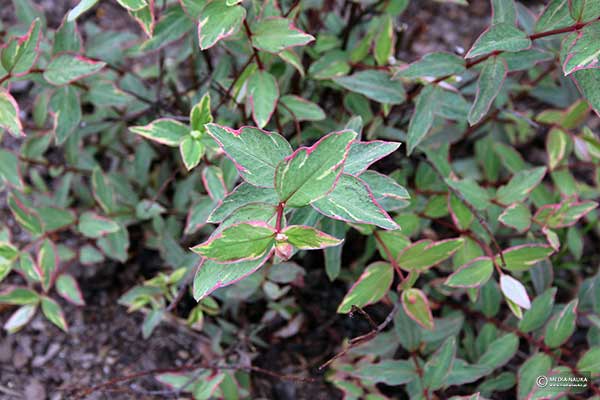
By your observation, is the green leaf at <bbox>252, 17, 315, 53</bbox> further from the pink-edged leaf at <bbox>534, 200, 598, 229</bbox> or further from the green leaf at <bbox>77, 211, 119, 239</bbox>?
the pink-edged leaf at <bbox>534, 200, 598, 229</bbox>

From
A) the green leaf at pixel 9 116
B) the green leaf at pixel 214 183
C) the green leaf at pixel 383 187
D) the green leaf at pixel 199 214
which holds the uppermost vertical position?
the green leaf at pixel 9 116

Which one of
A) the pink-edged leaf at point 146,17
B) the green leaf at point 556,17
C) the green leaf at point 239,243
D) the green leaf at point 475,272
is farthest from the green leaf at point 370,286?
the pink-edged leaf at point 146,17

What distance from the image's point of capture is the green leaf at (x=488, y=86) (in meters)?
1.20

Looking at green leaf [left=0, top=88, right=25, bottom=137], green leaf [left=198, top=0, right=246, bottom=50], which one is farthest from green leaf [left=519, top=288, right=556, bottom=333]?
green leaf [left=0, top=88, right=25, bottom=137]

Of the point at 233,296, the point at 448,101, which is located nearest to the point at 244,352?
the point at 233,296

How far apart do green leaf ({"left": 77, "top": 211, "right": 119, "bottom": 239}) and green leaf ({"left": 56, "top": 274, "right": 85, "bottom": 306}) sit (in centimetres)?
15

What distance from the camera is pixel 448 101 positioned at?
1.47 m

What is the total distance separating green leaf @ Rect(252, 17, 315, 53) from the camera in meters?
1.22

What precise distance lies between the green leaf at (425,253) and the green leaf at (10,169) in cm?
102

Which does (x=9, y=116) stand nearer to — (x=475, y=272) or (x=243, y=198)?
(x=243, y=198)

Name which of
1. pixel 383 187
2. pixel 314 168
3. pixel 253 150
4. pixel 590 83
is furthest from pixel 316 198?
pixel 590 83

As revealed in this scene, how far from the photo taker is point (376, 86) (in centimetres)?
146

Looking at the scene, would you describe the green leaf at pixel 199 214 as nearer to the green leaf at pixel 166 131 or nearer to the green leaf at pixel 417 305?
the green leaf at pixel 166 131

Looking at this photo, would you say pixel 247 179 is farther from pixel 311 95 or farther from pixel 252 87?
pixel 311 95
